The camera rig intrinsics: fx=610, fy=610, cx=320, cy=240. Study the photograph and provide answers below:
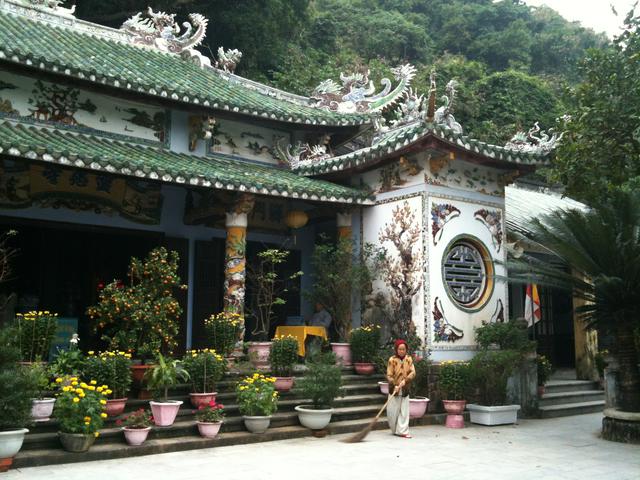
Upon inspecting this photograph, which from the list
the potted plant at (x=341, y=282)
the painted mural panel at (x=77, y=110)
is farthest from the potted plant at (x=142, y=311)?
the painted mural panel at (x=77, y=110)

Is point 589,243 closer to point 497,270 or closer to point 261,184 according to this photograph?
point 497,270

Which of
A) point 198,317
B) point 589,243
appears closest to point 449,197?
point 589,243

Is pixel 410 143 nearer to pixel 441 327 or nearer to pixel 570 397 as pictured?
pixel 441 327

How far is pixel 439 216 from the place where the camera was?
9734 mm

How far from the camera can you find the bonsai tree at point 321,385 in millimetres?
A: 7660

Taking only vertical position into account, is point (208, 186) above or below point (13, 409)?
above

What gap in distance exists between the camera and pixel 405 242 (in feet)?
32.1

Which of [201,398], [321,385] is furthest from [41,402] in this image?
[321,385]

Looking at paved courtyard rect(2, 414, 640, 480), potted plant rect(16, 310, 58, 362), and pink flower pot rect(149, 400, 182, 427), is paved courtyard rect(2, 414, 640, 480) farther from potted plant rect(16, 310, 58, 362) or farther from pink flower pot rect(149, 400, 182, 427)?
potted plant rect(16, 310, 58, 362)

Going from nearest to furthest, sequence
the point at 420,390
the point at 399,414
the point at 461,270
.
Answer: the point at 399,414
the point at 420,390
the point at 461,270

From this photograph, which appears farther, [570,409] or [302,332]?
[570,409]

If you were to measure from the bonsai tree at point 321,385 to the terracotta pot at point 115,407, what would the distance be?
7.15 feet

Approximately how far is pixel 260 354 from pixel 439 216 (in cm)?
355

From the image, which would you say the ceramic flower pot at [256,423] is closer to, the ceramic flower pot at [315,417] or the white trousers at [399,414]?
the ceramic flower pot at [315,417]
